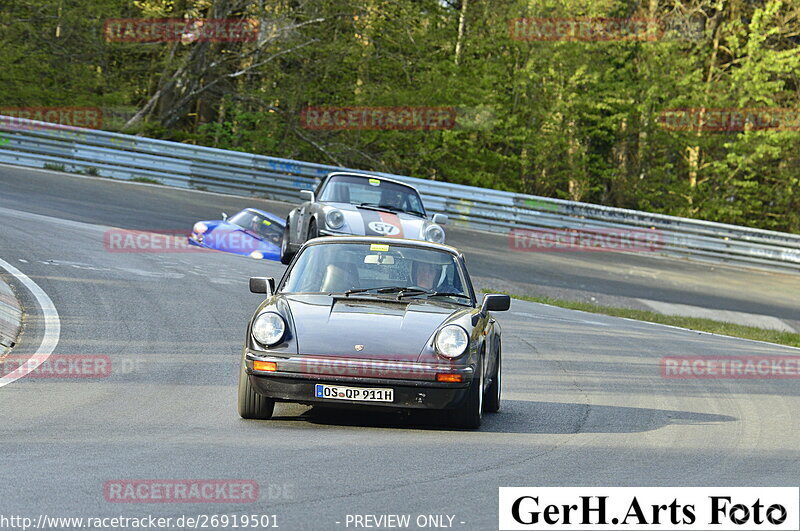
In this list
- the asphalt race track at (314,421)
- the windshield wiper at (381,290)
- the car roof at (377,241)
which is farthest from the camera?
the car roof at (377,241)

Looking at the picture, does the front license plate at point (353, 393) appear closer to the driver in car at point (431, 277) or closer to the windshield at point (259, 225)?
the driver in car at point (431, 277)

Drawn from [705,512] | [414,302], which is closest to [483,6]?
[414,302]

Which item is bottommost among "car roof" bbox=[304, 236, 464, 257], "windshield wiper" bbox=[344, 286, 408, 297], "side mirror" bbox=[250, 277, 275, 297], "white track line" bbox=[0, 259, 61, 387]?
"white track line" bbox=[0, 259, 61, 387]

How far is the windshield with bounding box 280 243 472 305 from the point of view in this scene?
8.65 meters

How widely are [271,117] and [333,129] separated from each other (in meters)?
1.92

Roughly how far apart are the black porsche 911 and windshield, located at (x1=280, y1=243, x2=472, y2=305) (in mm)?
11

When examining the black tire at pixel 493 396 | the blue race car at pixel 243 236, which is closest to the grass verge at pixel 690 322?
the blue race car at pixel 243 236

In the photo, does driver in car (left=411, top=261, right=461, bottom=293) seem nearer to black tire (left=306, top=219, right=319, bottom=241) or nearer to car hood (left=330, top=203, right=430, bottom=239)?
car hood (left=330, top=203, right=430, bottom=239)

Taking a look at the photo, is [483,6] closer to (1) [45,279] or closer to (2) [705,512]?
(1) [45,279]

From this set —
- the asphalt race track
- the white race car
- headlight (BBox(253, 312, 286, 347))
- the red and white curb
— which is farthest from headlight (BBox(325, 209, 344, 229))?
headlight (BBox(253, 312, 286, 347))

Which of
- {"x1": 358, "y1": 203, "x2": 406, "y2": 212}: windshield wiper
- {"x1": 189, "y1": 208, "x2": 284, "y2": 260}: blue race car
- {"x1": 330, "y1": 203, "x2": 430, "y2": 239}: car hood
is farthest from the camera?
{"x1": 189, "y1": 208, "x2": 284, "y2": 260}: blue race car

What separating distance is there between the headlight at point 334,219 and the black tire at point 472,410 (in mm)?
8107

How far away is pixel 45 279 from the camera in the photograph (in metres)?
14.2

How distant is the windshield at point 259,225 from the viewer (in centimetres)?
2120
